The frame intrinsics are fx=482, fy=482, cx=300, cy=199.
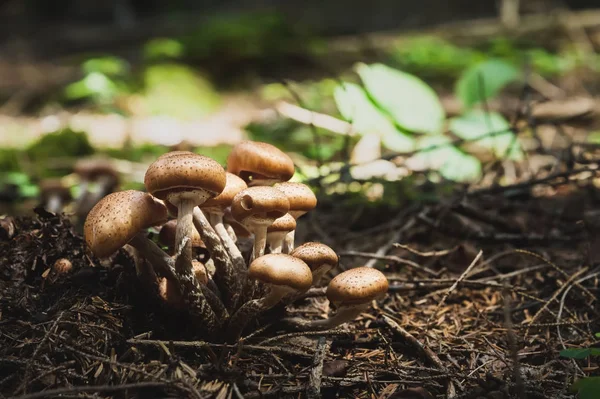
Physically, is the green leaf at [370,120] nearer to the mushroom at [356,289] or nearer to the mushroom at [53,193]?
the mushroom at [356,289]

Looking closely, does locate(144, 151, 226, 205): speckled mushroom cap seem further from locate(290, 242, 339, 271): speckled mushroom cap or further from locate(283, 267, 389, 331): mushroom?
locate(283, 267, 389, 331): mushroom

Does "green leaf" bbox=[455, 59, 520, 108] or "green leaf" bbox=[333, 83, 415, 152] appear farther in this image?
"green leaf" bbox=[455, 59, 520, 108]

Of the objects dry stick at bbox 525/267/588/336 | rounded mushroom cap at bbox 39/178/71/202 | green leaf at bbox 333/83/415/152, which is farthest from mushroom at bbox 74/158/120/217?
dry stick at bbox 525/267/588/336

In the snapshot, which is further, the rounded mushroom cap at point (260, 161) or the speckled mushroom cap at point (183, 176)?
the rounded mushroom cap at point (260, 161)

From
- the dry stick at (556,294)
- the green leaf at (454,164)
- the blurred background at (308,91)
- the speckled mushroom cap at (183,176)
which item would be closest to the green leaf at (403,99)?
the blurred background at (308,91)

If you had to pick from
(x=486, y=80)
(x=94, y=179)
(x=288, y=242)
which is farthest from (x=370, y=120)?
(x=94, y=179)

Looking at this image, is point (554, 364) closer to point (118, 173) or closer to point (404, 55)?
point (118, 173)

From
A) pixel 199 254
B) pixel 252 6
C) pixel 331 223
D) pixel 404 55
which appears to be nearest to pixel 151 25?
pixel 252 6
